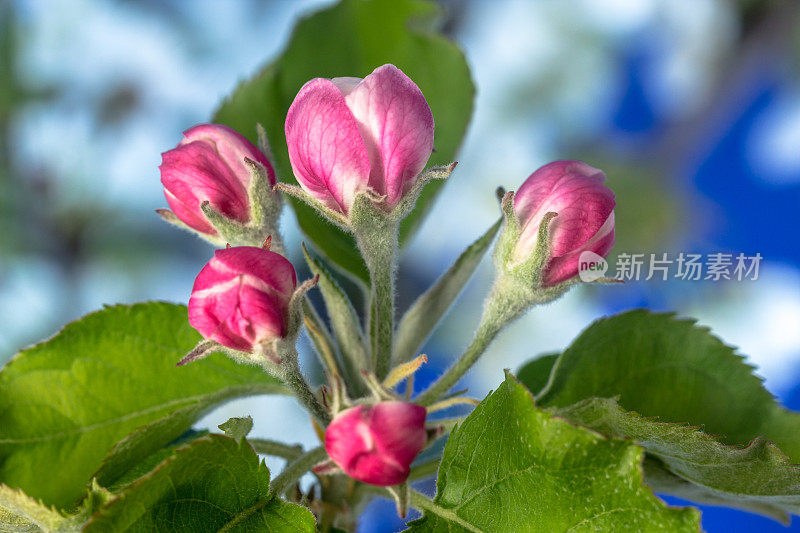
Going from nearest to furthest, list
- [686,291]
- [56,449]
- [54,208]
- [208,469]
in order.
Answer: [208,469] < [56,449] < [54,208] < [686,291]

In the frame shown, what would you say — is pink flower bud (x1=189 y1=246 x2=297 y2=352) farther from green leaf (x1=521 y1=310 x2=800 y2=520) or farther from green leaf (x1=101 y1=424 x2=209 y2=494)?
green leaf (x1=521 y1=310 x2=800 y2=520)

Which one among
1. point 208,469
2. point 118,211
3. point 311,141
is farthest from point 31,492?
point 118,211

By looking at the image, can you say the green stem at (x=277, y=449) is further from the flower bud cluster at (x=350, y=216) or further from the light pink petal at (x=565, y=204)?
the light pink petal at (x=565, y=204)

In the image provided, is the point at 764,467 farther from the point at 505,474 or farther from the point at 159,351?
the point at 159,351

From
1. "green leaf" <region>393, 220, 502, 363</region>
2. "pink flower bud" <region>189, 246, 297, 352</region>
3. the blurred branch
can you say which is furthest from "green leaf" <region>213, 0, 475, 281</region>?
the blurred branch

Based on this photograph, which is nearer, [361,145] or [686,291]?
[361,145]

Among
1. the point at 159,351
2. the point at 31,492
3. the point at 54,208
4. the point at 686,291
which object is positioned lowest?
the point at 31,492
